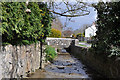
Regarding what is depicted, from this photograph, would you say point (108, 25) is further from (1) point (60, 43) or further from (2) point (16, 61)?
(1) point (60, 43)

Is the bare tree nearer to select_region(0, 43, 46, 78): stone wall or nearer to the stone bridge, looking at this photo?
select_region(0, 43, 46, 78): stone wall

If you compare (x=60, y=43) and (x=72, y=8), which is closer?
(x=72, y=8)

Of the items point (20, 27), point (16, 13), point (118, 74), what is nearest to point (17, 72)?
point (20, 27)

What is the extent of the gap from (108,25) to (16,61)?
3748mm

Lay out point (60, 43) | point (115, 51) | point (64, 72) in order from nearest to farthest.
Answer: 1. point (115, 51)
2. point (64, 72)
3. point (60, 43)

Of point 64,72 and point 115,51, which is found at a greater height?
point 115,51

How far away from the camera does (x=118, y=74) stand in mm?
4285

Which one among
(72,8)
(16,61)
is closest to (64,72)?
(16,61)

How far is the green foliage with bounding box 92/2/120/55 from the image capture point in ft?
16.5

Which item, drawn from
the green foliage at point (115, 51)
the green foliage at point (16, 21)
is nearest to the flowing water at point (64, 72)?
the green foliage at point (115, 51)

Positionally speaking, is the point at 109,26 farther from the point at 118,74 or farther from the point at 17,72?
the point at 17,72

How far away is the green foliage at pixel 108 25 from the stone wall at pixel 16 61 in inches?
119

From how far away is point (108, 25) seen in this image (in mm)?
5453

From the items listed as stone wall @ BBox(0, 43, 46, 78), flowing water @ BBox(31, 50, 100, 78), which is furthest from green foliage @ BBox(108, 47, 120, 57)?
stone wall @ BBox(0, 43, 46, 78)
